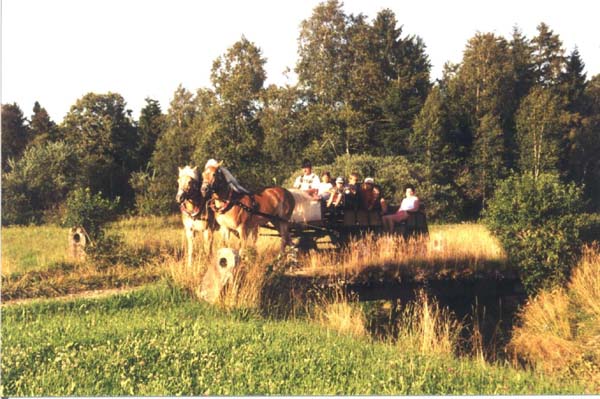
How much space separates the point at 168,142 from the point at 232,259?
16.7 meters

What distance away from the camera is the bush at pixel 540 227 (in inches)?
397

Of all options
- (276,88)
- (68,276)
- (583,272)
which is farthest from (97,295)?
(276,88)

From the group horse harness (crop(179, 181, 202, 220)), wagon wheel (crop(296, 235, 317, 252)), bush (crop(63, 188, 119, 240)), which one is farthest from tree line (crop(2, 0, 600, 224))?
horse harness (crop(179, 181, 202, 220))

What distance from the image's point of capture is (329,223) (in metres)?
11.1

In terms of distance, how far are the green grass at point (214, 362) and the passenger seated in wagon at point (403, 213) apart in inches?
190

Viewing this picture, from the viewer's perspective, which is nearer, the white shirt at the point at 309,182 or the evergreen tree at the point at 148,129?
the white shirt at the point at 309,182

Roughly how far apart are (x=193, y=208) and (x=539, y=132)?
1694cm

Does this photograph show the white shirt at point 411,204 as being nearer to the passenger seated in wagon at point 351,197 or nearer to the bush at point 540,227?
the passenger seated in wagon at point 351,197

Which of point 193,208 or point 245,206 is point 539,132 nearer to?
point 245,206

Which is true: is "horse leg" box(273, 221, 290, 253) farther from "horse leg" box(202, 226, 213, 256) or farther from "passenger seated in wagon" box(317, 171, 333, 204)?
"horse leg" box(202, 226, 213, 256)

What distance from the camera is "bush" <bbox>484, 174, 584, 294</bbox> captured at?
10086 millimetres

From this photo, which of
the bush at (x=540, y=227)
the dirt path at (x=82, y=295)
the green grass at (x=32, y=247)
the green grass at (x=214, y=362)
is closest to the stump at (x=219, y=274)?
the green grass at (x=214, y=362)

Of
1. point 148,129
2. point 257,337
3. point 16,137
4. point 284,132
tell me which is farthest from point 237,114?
point 257,337

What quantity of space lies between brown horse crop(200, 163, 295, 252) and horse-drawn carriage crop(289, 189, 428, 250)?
229 millimetres
